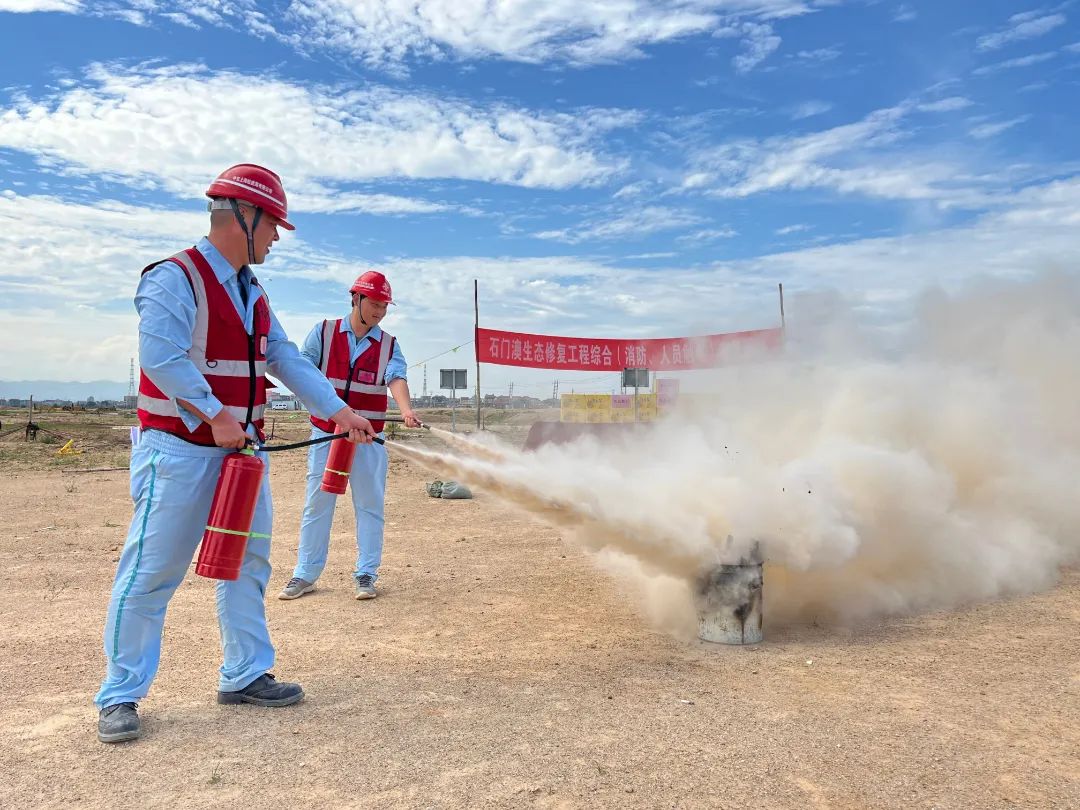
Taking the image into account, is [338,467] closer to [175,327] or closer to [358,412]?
[358,412]

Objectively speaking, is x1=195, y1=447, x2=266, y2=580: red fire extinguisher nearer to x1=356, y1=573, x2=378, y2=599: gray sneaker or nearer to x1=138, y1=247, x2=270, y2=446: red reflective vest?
x1=138, y1=247, x2=270, y2=446: red reflective vest

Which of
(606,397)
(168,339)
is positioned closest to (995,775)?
(168,339)

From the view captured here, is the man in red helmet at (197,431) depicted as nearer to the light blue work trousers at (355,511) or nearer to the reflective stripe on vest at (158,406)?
the reflective stripe on vest at (158,406)

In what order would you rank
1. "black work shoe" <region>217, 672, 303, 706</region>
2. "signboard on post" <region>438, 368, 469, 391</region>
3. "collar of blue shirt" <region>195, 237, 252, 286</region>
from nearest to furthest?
"collar of blue shirt" <region>195, 237, 252, 286</region>
"black work shoe" <region>217, 672, 303, 706</region>
"signboard on post" <region>438, 368, 469, 391</region>

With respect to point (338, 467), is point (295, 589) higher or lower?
lower

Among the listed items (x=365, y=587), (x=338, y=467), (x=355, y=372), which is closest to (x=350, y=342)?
(x=355, y=372)

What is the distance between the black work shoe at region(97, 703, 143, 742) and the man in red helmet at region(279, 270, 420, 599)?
266 cm

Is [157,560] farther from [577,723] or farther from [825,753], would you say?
[825,753]

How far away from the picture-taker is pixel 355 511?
6453mm

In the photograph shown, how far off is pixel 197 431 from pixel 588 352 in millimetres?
18828

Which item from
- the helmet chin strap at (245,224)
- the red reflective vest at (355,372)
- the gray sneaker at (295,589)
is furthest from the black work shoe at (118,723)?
the red reflective vest at (355,372)

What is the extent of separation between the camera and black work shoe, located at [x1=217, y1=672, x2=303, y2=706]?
13.1 feet

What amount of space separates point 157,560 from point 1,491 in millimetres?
12175

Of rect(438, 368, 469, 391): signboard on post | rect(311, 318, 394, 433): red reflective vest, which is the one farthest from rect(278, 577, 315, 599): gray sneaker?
rect(438, 368, 469, 391): signboard on post
